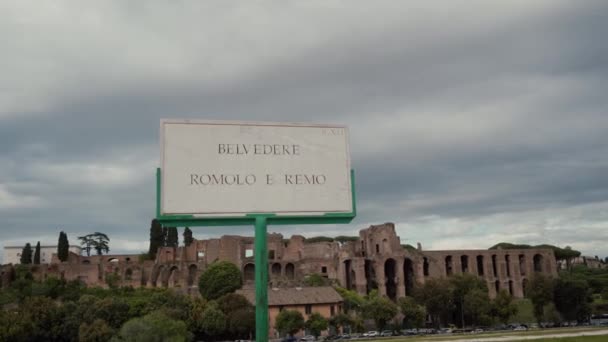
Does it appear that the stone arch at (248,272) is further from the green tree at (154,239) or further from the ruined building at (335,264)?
the green tree at (154,239)

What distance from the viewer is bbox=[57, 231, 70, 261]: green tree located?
271 ft

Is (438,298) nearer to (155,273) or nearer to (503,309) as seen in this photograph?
(503,309)

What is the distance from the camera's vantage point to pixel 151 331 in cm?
3812

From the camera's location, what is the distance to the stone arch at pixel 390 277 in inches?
2990

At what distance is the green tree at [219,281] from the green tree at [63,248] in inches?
1131

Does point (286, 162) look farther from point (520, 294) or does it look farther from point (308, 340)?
point (520, 294)

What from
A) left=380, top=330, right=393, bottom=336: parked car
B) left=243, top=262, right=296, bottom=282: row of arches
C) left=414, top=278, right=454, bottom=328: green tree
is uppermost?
left=243, top=262, right=296, bottom=282: row of arches

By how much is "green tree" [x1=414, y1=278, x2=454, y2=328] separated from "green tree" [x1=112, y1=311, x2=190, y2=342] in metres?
26.4

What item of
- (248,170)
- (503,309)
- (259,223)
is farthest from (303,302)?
(248,170)

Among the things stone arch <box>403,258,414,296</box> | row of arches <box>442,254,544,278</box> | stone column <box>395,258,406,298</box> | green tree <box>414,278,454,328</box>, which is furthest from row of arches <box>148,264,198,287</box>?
row of arches <box>442,254,544,278</box>

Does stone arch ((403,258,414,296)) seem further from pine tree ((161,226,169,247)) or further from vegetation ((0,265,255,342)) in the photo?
pine tree ((161,226,169,247))

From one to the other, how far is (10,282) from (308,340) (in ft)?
147

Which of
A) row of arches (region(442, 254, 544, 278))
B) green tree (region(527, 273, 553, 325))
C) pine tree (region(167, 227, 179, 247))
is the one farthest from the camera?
pine tree (region(167, 227, 179, 247))

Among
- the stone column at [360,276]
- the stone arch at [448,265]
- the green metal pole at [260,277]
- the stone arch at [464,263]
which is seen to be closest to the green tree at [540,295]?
the stone column at [360,276]
